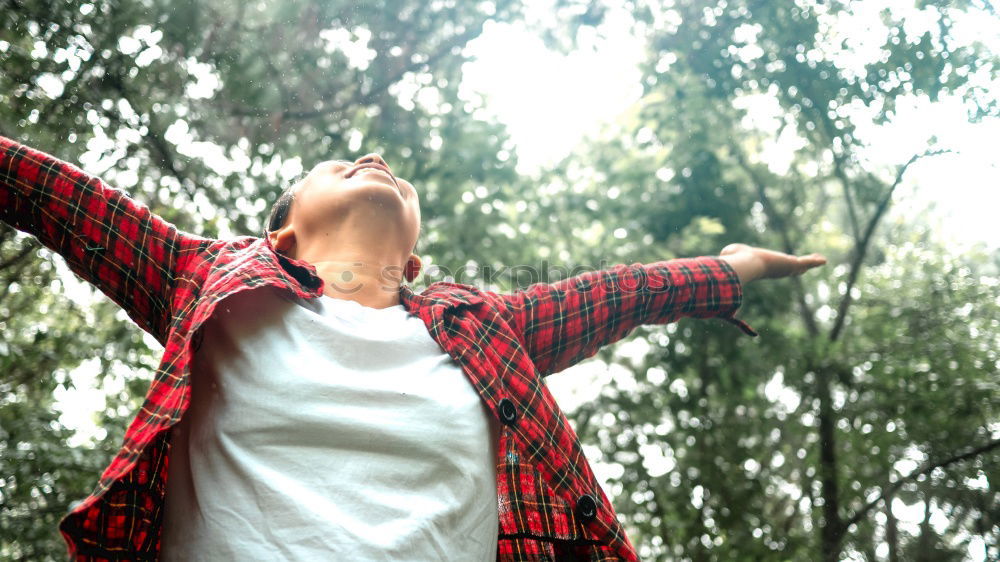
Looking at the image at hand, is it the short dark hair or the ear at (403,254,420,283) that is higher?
the short dark hair

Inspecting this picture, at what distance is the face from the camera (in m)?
1.75

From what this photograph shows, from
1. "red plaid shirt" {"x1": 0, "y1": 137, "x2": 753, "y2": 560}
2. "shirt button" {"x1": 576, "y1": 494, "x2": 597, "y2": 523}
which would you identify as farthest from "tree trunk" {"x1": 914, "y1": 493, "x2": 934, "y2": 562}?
"shirt button" {"x1": 576, "y1": 494, "x2": 597, "y2": 523}

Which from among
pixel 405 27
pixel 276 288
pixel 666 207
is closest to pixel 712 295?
pixel 276 288

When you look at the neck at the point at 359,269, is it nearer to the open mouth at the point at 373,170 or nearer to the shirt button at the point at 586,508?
the open mouth at the point at 373,170

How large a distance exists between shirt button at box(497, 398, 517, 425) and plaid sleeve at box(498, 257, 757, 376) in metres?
0.29

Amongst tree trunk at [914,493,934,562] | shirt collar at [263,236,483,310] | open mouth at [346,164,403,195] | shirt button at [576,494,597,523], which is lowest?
shirt button at [576,494,597,523]

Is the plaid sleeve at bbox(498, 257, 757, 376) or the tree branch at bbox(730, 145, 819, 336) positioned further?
the tree branch at bbox(730, 145, 819, 336)

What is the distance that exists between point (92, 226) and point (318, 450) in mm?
597

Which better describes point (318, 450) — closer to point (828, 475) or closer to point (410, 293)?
point (410, 293)

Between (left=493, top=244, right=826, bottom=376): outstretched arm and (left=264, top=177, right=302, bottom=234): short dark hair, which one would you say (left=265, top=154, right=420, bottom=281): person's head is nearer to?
(left=264, top=177, right=302, bottom=234): short dark hair

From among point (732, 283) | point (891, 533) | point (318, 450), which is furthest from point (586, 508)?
point (891, 533)

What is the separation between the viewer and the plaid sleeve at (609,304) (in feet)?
5.90

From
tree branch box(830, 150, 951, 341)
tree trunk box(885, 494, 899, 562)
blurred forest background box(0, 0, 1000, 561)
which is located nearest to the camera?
blurred forest background box(0, 0, 1000, 561)

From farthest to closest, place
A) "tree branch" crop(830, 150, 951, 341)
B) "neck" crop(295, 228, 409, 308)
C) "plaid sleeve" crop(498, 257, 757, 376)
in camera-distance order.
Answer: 1. "tree branch" crop(830, 150, 951, 341)
2. "plaid sleeve" crop(498, 257, 757, 376)
3. "neck" crop(295, 228, 409, 308)
